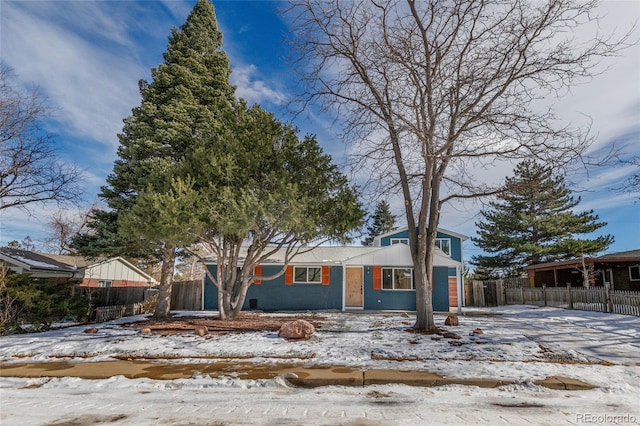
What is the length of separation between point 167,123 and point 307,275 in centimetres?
897

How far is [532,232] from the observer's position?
2709 centimetres

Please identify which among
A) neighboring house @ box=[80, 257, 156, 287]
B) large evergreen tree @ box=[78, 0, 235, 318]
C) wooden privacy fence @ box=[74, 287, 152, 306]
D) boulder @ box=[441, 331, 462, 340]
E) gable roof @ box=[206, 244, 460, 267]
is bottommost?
boulder @ box=[441, 331, 462, 340]

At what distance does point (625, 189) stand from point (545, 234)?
16741mm

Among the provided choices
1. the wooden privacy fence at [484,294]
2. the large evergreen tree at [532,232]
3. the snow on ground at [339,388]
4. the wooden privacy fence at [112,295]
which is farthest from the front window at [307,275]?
the large evergreen tree at [532,232]

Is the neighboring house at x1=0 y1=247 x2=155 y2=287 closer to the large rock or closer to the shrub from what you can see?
the shrub

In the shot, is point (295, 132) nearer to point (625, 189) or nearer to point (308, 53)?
point (308, 53)

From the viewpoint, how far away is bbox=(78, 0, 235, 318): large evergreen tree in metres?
12.3

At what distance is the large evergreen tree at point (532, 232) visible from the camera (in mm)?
25172

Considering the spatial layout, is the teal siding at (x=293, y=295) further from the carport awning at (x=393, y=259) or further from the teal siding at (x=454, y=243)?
the teal siding at (x=454, y=243)

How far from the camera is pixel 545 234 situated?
87.8 ft

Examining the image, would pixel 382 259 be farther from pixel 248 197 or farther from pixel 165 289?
pixel 165 289

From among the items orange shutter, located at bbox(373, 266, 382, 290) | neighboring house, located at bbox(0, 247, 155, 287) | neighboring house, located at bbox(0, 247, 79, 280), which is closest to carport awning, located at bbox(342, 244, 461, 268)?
Answer: orange shutter, located at bbox(373, 266, 382, 290)

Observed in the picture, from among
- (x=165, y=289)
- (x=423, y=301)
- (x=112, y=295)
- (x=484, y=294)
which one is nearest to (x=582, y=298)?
(x=484, y=294)

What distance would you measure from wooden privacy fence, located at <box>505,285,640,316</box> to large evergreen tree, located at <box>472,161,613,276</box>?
19.6 feet
